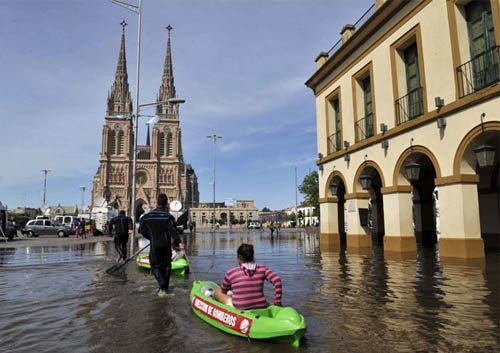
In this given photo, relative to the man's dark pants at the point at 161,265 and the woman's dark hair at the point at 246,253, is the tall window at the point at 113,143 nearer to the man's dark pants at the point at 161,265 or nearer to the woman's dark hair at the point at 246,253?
the man's dark pants at the point at 161,265

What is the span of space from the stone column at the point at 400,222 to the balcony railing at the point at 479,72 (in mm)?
4094

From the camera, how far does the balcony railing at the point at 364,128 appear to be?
14.9 metres

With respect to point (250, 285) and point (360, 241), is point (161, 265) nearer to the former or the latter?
point (250, 285)

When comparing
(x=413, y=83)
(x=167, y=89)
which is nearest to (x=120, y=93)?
(x=167, y=89)

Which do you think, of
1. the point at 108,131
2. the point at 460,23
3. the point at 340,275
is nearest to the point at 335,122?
the point at 460,23

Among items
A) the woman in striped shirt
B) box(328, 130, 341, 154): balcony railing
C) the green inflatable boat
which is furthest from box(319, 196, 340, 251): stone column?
the woman in striped shirt

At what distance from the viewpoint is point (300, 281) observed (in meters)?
7.93

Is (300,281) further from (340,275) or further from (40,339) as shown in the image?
(40,339)

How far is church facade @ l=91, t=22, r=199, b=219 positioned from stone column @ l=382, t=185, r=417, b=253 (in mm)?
79544

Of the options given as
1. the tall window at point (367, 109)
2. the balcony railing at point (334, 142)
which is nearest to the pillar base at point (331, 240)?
the balcony railing at point (334, 142)

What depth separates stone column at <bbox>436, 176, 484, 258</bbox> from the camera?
9867 mm

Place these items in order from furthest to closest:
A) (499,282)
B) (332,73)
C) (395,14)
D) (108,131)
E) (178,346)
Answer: (108,131), (332,73), (395,14), (499,282), (178,346)

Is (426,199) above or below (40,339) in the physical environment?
above

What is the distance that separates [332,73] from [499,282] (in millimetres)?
12880
